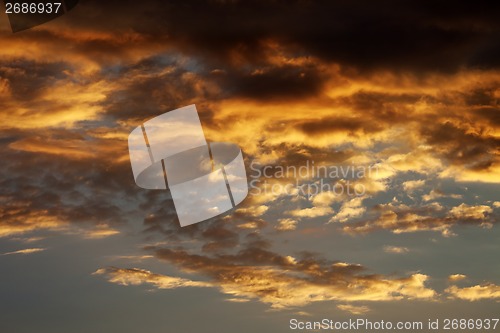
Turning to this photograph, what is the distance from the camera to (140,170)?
60438 mm

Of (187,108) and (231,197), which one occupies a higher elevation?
(187,108)

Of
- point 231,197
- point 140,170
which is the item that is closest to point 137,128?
point 140,170

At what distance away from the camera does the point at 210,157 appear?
6141cm

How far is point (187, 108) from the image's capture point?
2371 inches

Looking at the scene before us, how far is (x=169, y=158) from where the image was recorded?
6112 cm

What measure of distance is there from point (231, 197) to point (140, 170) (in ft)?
16.0

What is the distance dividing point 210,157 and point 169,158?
6.98 feet

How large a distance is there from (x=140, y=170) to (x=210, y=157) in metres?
3.73

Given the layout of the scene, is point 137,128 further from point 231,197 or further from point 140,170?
point 231,197

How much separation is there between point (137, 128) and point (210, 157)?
13.8ft

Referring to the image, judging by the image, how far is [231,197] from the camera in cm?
6103

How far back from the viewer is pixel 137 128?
59.9 metres

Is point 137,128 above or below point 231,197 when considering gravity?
above
